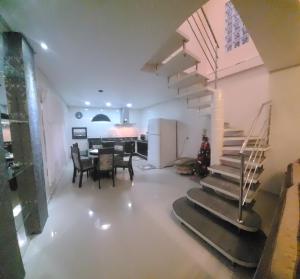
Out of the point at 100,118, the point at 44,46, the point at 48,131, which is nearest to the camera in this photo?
the point at 44,46

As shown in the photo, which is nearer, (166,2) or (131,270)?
(166,2)

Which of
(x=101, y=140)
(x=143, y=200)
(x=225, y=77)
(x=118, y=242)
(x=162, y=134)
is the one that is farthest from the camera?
(x=101, y=140)

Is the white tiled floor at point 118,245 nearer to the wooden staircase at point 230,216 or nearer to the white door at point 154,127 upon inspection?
the wooden staircase at point 230,216

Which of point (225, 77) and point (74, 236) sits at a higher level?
point (225, 77)

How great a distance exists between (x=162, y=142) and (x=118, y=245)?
4043mm

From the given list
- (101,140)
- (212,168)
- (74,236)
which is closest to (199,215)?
(212,168)

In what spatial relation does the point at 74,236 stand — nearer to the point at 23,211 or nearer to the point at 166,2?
the point at 23,211

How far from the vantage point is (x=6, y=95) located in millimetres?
1885

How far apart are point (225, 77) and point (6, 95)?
4384 mm

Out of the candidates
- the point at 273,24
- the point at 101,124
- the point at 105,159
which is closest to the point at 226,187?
the point at 273,24

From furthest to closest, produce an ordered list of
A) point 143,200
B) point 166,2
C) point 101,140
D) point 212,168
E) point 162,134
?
1. point 101,140
2. point 162,134
3. point 143,200
4. point 212,168
5. point 166,2

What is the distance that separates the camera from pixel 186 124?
576 centimetres

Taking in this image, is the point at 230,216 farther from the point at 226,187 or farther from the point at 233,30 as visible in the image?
the point at 233,30

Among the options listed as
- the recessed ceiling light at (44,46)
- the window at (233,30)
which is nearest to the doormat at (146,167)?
the window at (233,30)
